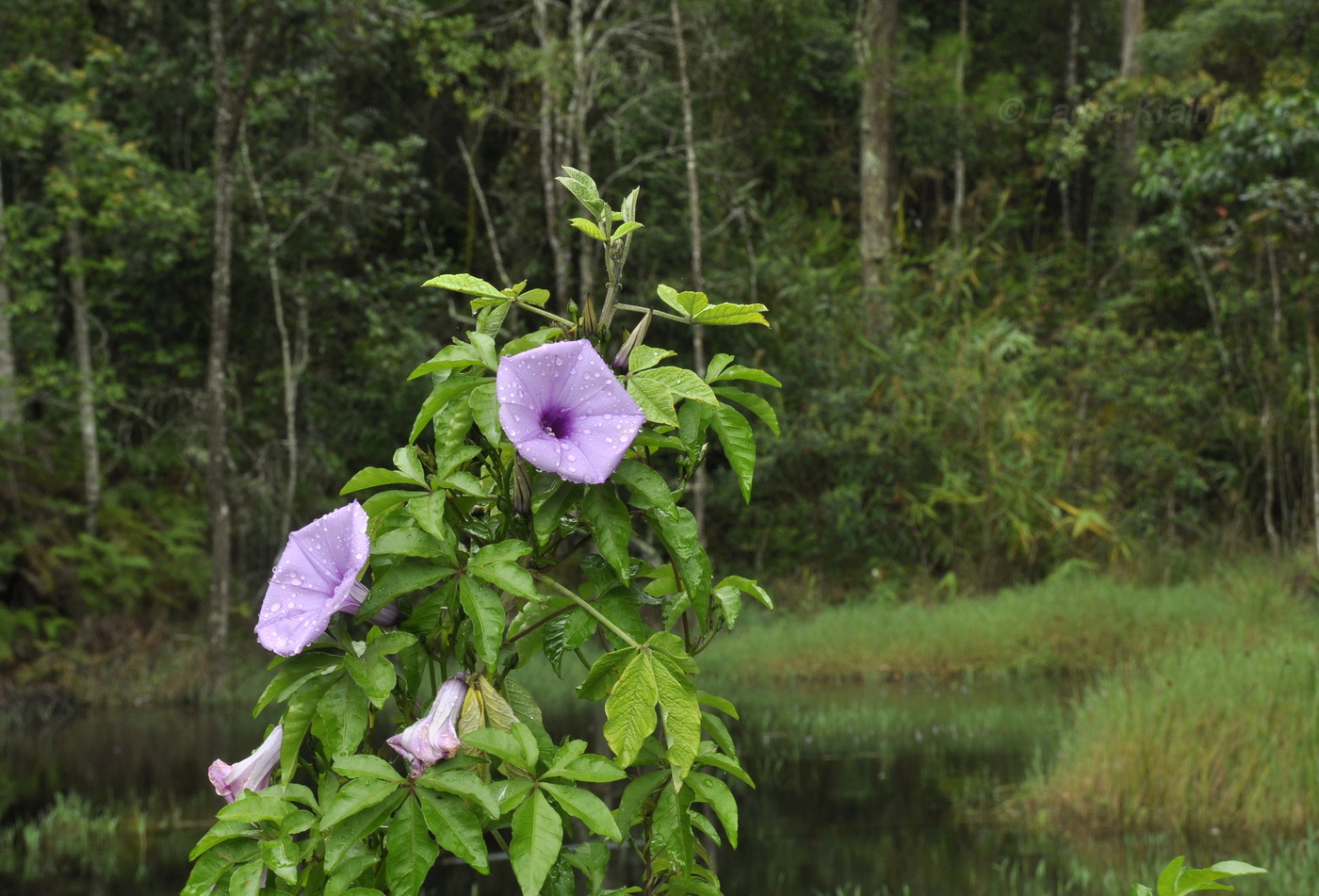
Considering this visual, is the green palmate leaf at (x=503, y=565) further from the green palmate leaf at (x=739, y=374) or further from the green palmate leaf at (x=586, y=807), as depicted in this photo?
the green palmate leaf at (x=739, y=374)

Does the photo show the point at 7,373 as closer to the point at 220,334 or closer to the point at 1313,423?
the point at 220,334

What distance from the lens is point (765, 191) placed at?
12844 millimetres

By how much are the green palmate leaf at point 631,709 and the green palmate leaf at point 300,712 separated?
0.78 feet

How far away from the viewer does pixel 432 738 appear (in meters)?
1.00

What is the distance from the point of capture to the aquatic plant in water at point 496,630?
977 mm

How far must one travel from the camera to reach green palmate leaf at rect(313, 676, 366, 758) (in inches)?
39.6

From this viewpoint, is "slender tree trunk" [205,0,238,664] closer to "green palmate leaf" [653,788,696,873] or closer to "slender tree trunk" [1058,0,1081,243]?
"green palmate leaf" [653,788,696,873]

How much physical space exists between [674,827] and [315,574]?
0.38 m

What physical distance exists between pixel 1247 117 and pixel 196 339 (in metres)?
8.66

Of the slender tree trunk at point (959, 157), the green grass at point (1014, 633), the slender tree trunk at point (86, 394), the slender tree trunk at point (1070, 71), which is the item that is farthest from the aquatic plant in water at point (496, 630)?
the slender tree trunk at point (1070, 71)

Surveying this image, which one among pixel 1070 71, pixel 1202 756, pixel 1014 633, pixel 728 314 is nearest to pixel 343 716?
pixel 728 314

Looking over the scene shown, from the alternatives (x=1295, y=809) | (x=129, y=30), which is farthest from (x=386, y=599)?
(x=129, y=30)

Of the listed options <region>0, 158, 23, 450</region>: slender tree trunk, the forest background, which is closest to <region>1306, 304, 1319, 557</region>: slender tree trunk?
the forest background
